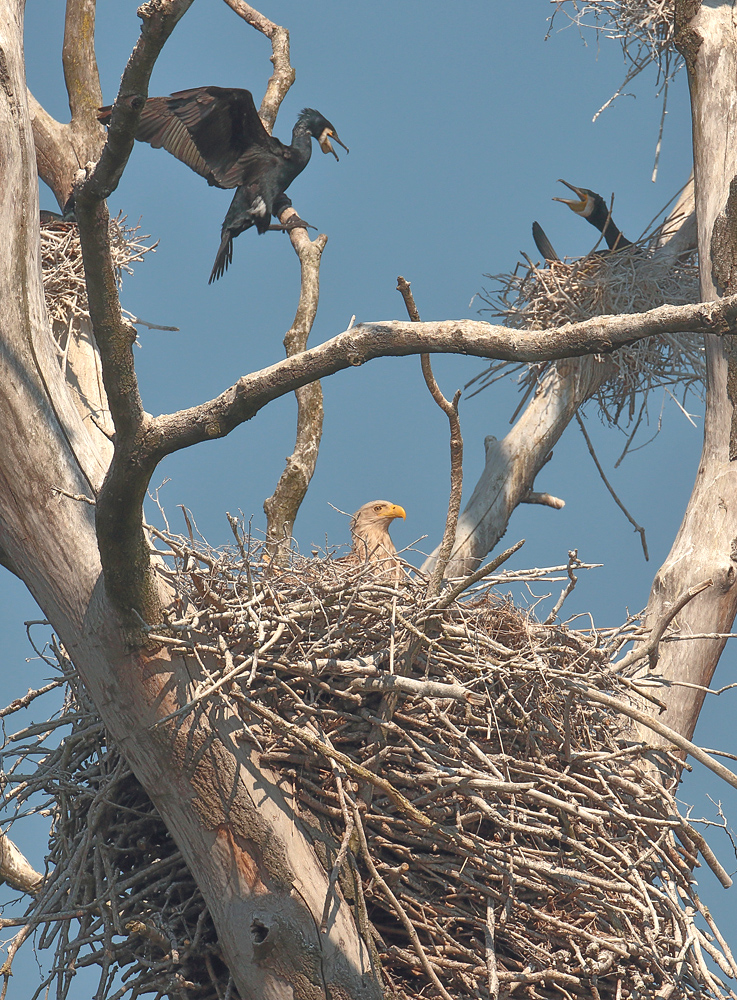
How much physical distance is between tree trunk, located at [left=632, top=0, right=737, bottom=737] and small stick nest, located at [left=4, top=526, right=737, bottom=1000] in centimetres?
A: 83

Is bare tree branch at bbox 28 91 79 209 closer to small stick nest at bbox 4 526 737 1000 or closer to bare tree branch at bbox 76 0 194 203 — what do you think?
small stick nest at bbox 4 526 737 1000

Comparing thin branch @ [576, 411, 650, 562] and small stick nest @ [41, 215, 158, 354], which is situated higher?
small stick nest @ [41, 215, 158, 354]

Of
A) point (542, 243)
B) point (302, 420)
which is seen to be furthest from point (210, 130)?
point (542, 243)

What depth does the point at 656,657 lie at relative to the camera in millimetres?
4125

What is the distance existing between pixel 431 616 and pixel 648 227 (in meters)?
4.52

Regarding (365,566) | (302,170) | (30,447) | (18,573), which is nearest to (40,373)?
(30,447)

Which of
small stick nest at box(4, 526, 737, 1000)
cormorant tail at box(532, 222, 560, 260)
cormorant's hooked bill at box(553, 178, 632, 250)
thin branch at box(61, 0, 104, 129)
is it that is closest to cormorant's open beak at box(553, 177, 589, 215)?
cormorant's hooked bill at box(553, 178, 632, 250)

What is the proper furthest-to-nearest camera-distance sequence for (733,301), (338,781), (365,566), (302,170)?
1. (302,170)
2. (365,566)
3. (338,781)
4. (733,301)

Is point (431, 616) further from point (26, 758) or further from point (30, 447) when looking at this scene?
point (26, 758)

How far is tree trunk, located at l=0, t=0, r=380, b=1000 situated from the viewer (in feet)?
10.9

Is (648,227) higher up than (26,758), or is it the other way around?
Answer: (648,227)

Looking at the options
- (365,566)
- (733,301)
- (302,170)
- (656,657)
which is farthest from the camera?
(302,170)

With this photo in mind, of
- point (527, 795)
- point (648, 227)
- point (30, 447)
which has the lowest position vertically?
point (527, 795)

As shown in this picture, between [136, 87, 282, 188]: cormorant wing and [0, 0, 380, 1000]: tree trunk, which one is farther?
[136, 87, 282, 188]: cormorant wing
